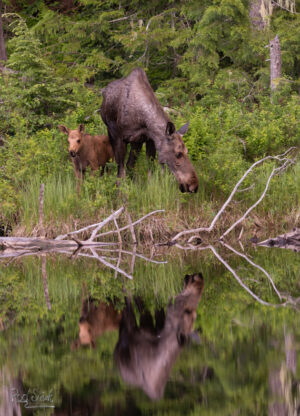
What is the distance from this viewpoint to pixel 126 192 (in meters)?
13.3

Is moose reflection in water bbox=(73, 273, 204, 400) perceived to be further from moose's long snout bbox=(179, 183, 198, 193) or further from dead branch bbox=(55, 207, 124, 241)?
moose's long snout bbox=(179, 183, 198, 193)

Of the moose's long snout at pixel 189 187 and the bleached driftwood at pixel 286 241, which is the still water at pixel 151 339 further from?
the moose's long snout at pixel 189 187

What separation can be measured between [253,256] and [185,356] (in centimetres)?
547

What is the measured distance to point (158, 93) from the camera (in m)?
18.9

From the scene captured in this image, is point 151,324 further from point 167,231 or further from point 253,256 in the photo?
point 167,231

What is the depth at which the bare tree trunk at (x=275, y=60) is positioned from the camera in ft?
59.3

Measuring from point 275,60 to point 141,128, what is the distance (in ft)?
18.9

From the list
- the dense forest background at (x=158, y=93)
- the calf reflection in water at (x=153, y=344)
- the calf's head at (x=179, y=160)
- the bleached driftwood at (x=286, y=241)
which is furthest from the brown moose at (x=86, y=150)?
the calf reflection in water at (x=153, y=344)

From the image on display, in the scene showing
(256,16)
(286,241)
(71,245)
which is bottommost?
(286,241)

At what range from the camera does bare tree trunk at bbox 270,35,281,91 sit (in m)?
18.1

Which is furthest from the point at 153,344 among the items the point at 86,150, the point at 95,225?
the point at 86,150

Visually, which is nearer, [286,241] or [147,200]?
[286,241]

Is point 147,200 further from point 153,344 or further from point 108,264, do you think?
point 153,344

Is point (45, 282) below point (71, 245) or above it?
above
